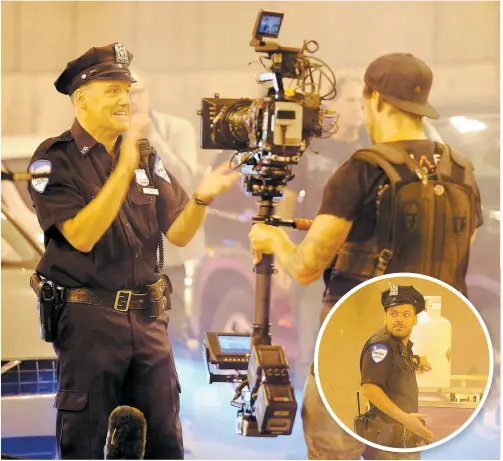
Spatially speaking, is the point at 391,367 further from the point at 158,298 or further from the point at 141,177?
the point at 141,177

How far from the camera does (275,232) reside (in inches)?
137

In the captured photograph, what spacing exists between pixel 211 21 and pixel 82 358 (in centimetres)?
155

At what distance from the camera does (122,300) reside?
134 inches

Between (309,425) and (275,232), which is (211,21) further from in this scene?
(309,425)

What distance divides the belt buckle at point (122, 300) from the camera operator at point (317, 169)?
2.35 ft

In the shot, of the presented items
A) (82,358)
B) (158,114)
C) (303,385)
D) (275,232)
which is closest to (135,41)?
(158,114)

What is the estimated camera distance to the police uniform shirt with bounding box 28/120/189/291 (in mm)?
3375

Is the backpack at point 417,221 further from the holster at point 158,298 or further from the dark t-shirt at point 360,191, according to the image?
the holster at point 158,298

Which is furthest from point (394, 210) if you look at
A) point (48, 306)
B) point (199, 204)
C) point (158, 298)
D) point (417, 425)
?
point (48, 306)

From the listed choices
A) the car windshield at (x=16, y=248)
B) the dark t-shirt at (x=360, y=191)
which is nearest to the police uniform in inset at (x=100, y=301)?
the car windshield at (x=16, y=248)

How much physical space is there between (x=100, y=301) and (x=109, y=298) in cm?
4

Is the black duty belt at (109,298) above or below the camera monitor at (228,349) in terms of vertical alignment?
above

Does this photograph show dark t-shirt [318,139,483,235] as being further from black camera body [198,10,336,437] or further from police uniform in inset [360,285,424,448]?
police uniform in inset [360,285,424,448]

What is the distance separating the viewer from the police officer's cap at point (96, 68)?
3.48 meters
